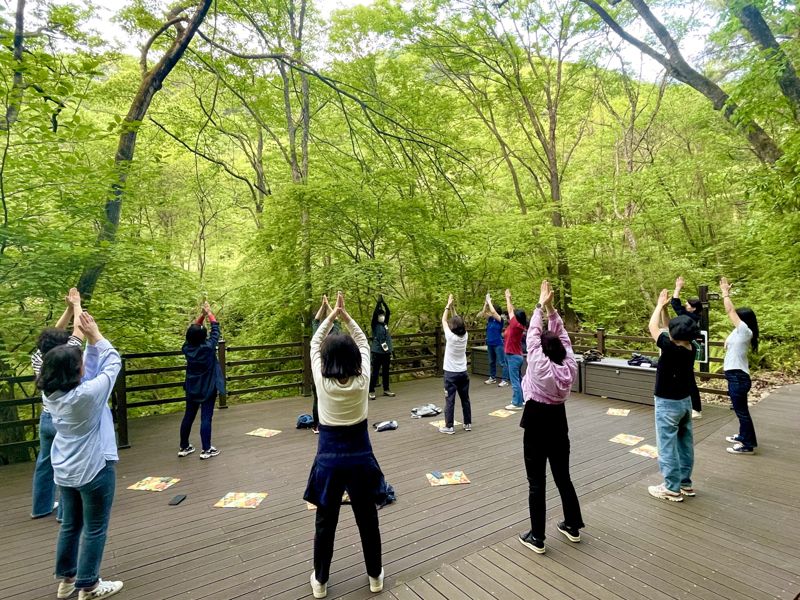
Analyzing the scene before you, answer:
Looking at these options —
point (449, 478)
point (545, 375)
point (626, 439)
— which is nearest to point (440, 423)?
→ point (449, 478)

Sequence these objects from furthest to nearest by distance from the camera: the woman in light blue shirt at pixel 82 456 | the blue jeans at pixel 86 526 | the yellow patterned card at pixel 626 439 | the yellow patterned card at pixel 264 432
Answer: the yellow patterned card at pixel 264 432 < the yellow patterned card at pixel 626 439 < the blue jeans at pixel 86 526 < the woman in light blue shirt at pixel 82 456

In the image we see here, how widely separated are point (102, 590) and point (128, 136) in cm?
546

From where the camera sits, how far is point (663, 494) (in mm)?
3373

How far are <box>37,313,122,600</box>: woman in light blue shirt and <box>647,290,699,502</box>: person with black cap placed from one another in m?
3.87

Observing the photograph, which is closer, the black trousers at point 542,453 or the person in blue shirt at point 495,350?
the black trousers at point 542,453

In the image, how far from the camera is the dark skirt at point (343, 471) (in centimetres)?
209

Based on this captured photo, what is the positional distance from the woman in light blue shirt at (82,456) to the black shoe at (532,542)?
2523mm

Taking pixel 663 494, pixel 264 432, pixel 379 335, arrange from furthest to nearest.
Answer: pixel 379 335
pixel 264 432
pixel 663 494

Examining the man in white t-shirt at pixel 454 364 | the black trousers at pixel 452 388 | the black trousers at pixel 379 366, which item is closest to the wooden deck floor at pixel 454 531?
the black trousers at pixel 452 388

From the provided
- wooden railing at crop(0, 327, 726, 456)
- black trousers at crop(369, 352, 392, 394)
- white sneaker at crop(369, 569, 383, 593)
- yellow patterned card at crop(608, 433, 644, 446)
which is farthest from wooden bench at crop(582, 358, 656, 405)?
white sneaker at crop(369, 569, 383, 593)

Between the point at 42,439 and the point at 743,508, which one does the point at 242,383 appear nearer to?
the point at 42,439

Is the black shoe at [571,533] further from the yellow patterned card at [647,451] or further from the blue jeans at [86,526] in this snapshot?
the blue jeans at [86,526]

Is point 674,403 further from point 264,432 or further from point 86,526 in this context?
point 264,432

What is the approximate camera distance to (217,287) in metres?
11.3
